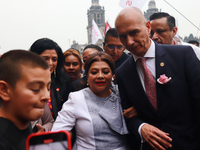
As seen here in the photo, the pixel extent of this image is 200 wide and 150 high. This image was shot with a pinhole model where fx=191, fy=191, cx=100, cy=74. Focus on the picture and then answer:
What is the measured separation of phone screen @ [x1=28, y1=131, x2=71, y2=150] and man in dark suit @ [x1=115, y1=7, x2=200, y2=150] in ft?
3.51

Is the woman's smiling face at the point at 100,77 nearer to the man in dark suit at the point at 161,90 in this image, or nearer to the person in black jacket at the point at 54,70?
the man in dark suit at the point at 161,90

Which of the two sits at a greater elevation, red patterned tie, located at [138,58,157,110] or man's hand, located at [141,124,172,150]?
red patterned tie, located at [138,58,157,110]

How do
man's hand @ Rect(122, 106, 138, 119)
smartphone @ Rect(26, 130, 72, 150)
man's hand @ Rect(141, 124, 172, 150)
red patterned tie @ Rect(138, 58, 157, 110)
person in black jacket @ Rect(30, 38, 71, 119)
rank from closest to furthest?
smartphone @ Rect(26, 130, 72, 150) → man's hand @ Rect(141, 124, 172, 150) → red patterned tie @ Rect(138, 58, 157, 110) → man's hand @ Rect(122, 106, 138, 119) → person in black jacket @ Rect(30, 38, 71, 119)

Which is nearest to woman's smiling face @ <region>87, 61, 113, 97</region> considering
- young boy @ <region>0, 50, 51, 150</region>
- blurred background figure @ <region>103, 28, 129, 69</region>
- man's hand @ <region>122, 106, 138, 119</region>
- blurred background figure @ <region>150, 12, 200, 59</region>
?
man's hand @ <region>122, 106, 138, 119</region>

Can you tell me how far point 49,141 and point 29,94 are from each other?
295 millimetres

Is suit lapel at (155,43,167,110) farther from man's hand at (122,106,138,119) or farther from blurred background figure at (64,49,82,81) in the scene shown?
blurred background figure at (64,49,82,81)

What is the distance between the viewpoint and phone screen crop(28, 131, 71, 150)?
99 centimetres

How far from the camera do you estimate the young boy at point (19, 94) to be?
1.12 meters

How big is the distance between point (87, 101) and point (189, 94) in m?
1.04

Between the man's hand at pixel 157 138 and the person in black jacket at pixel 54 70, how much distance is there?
1.35 meters

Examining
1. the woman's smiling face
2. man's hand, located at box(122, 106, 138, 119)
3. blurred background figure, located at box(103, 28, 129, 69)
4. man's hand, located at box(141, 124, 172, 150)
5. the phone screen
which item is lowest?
man's hand, located at box(141, 124, 172, 150)

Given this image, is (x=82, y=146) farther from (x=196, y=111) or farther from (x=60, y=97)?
(x=196, y=111)

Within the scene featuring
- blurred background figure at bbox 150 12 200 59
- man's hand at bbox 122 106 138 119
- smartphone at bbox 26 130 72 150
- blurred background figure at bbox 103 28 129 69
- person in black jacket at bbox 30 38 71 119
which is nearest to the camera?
smartphone at bbox 26 130 72 150

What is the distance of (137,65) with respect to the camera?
212 cm
